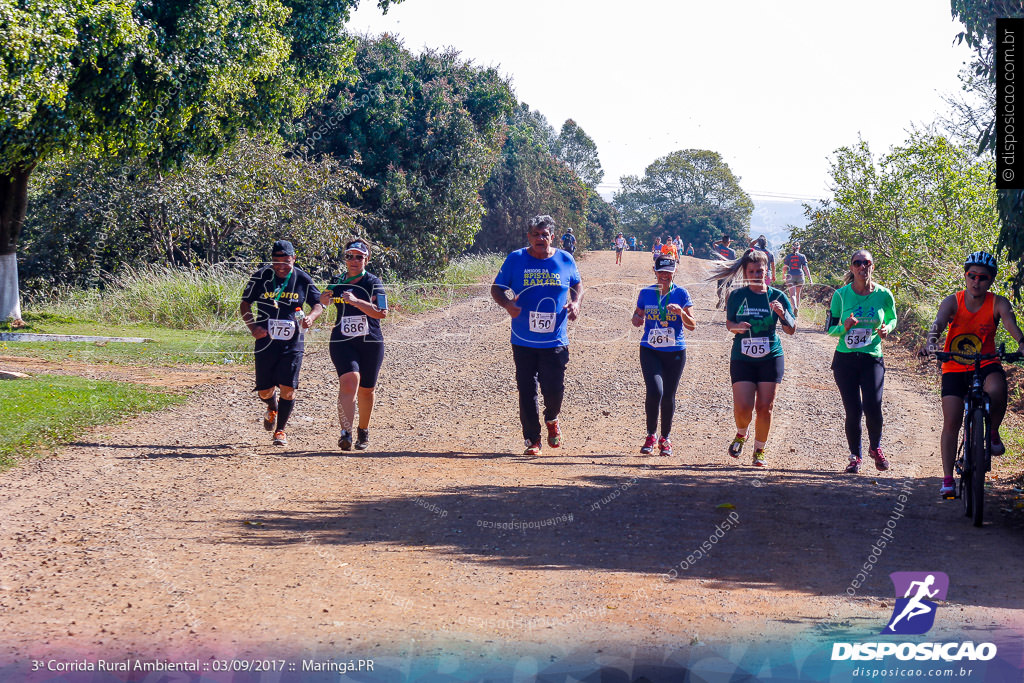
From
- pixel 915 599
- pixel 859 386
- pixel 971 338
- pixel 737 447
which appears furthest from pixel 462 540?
pixel 859 386

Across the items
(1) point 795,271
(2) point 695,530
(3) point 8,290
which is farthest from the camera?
(1) point 795,271

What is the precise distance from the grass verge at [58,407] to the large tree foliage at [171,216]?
37.2 feet

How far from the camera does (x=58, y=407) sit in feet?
40.7

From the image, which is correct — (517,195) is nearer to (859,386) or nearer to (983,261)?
(859,386)

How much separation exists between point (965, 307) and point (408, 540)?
4837 mm

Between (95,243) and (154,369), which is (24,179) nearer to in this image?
(95,243)

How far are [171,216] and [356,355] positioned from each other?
1642 centimetres

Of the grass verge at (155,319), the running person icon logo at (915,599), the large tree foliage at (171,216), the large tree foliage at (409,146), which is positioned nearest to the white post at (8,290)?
the grass verge at (155,319)

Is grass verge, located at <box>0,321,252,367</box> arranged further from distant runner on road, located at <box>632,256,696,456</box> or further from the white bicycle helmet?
the white bicycle helmet

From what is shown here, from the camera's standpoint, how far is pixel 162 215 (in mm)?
25500

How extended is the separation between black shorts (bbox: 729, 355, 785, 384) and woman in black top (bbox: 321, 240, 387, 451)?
134 inches

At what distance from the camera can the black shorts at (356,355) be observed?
10242mm

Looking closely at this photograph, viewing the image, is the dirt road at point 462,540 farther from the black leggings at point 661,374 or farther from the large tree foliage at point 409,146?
the large tree foliage at point 409,146

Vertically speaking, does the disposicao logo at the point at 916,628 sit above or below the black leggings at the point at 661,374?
below
